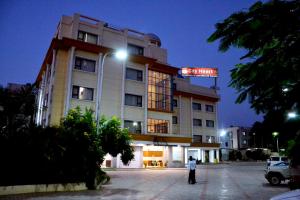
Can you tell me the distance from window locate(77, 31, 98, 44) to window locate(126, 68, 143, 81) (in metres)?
5.77

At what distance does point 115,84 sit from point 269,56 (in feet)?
109

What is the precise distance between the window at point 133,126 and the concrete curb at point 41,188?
21.3 m

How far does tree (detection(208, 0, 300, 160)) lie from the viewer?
260 centimetres

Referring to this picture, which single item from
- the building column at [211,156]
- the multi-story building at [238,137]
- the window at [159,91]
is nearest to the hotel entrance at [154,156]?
the window at [159,91]

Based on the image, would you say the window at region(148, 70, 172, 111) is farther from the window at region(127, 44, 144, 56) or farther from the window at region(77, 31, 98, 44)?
the window at region(77, 31, 98, 44)

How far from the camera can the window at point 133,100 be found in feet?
120

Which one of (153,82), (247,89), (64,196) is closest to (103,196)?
(64,196)

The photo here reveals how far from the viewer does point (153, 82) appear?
4069cm

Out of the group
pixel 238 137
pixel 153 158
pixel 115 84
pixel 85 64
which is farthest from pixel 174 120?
pixel 238 137

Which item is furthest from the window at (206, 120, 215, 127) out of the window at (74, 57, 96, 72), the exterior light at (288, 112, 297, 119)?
the exterior light at (288, 112, 297, 119)

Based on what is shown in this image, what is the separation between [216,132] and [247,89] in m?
56.0

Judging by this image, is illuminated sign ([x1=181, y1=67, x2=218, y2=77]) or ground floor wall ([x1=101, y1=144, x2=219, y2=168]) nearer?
ground floor wall ([x1=101, y1=144, x2=219, y2=168])

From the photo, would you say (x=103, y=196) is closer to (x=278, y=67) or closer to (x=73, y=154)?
(x=73, y=154)

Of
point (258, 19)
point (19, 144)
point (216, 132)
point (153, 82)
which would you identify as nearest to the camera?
point (258, 19)
